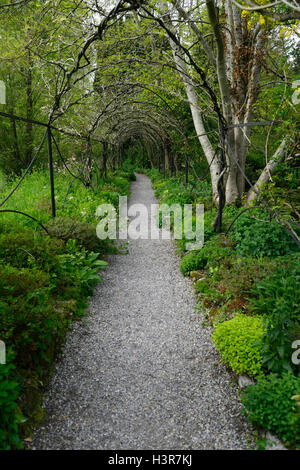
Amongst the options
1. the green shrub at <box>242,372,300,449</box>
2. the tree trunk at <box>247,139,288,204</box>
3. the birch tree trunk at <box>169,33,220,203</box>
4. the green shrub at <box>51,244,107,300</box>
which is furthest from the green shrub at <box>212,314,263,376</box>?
the birch tree trunk at <box>169,33,220,203</box>

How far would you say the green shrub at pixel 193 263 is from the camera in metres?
4.50

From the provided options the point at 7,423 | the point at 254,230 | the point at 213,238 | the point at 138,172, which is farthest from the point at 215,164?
the point at 138,172

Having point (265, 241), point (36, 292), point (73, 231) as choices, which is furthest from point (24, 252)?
point (265, 241)

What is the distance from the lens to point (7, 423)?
1.75 metres

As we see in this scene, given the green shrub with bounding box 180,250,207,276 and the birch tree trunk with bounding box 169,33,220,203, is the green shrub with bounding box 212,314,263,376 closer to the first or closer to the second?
the green shrub with bounding box 180,250,207,276

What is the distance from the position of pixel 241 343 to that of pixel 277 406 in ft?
2.03

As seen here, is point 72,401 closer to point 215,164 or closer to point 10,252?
point 10,252

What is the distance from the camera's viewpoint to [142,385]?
2557mm

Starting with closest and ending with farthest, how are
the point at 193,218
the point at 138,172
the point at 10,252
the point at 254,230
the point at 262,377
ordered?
the point at 262,377
the point at 10,252
the point at 254,230
the point at 193,218
the point at 138,172

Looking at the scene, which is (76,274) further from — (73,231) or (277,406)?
(277,406)

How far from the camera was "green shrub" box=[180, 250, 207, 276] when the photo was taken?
4.50 meters

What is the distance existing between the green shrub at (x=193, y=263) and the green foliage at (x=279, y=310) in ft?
4.37

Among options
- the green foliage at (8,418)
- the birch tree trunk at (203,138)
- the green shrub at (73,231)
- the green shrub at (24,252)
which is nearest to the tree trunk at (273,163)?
the birch tree trunk at (203,138)
